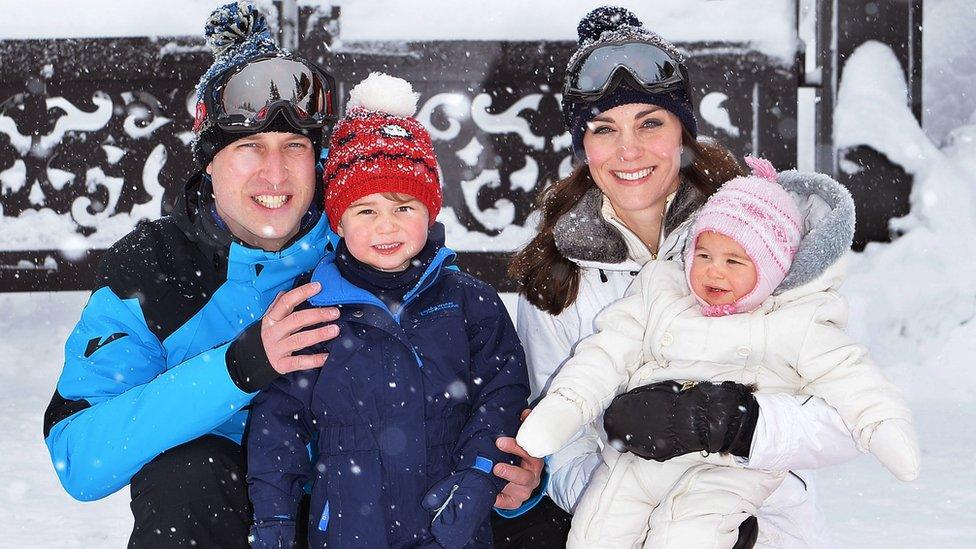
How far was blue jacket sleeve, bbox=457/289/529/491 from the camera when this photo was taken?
2.63 metres

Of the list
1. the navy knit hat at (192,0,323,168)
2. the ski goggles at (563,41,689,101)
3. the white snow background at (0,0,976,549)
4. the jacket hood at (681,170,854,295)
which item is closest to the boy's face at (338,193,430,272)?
the navy knit hat at (192,0,323,168)

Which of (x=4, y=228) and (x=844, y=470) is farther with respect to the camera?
(x=4, y=228)

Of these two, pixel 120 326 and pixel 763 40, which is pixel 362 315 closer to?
pixel 120 326

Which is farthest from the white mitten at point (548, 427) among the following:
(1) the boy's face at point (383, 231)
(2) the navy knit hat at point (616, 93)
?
(2) the navy knit hat at point (616, 93)

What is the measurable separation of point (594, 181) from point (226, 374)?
1.34 metres

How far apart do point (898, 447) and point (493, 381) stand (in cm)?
106

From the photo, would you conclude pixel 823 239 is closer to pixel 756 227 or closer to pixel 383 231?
pixel 756 227

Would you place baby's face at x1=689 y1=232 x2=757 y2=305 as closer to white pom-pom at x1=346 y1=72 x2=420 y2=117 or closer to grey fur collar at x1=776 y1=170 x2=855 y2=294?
grey fur collar at x1=776 y1=170 x2=855 y2=294

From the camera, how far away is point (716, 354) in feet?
8.55

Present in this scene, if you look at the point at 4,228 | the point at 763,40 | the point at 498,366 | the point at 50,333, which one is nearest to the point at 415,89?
the point at 763,40

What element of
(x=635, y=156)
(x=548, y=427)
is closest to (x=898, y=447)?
(x=548, y=427)

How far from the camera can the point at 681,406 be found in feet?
8.13

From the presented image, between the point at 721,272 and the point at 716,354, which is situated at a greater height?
the point at 721,272

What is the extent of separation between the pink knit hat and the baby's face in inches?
0.7
